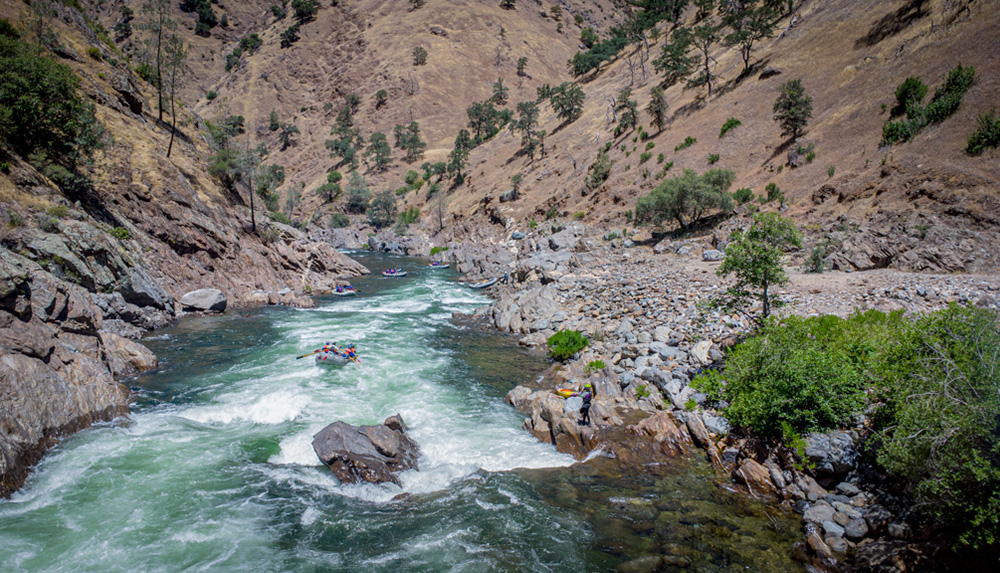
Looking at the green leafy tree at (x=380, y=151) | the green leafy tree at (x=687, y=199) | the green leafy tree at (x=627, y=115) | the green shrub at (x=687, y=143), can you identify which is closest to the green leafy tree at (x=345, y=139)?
the green leafy tree at (x=380, y=151)

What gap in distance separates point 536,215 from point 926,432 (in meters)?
46.2

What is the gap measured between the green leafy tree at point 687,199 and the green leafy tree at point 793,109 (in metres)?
6.50

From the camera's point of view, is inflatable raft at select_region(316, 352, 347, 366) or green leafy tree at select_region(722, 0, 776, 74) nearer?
inflatable raft at select_region(316, 352, 347, 366)

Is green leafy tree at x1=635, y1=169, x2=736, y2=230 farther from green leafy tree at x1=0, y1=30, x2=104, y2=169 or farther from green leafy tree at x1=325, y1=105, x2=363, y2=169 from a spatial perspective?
green leafy tree at x1=325, y1=105, x2=363, y2=169

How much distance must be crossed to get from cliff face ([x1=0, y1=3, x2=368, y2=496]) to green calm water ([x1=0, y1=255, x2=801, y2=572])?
1278mm

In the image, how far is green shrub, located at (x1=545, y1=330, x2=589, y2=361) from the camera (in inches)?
677

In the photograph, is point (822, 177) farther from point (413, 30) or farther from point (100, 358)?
point (413, 30)

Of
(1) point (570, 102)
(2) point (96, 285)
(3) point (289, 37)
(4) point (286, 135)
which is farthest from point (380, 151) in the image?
(2) point (96, 285)

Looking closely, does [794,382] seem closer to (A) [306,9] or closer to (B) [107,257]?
(B) [107,257]

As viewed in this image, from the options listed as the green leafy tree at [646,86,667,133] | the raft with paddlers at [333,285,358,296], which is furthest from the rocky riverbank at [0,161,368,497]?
the green leafy tree at [646,86,667,133]

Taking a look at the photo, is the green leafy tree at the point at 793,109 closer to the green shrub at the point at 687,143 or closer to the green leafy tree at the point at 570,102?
the green shrub at the point at 687,143

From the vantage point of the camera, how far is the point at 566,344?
17453 mm

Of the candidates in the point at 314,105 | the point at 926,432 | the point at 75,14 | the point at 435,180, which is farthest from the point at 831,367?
the point at 314,105

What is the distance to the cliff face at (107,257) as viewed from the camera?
11.0 meters
